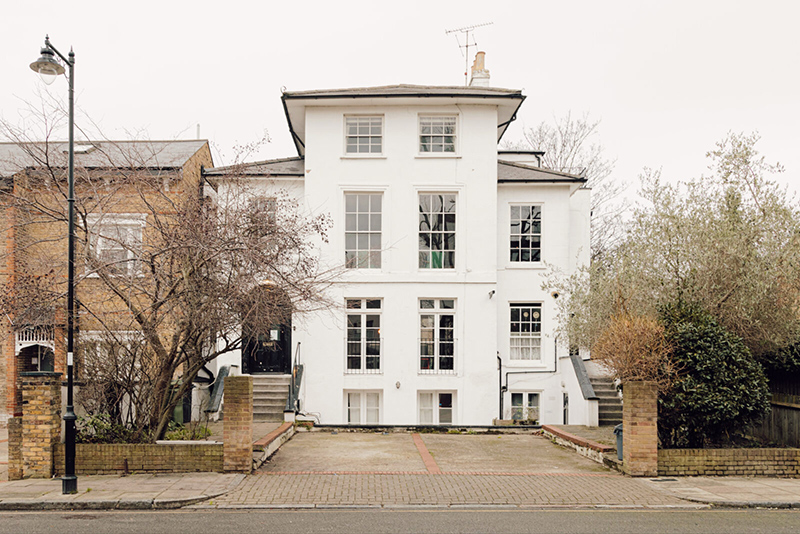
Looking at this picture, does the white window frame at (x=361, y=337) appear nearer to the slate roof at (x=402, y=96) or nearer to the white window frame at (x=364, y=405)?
the white window frame at (x=364, y=405)

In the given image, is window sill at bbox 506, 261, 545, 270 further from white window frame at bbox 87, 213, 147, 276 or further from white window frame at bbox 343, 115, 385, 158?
white window frame at bbox 87, 213, 147, 276

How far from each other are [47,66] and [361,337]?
444 inches

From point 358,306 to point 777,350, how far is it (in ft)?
35.3

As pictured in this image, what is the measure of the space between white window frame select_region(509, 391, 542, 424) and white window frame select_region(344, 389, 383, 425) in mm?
3972

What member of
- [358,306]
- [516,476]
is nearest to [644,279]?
[516,476]

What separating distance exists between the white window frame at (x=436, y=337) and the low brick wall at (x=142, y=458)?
8665mm

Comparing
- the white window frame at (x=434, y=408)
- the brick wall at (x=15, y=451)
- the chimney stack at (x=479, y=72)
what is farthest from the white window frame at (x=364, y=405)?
the chimney stack at (x=479, y=72)

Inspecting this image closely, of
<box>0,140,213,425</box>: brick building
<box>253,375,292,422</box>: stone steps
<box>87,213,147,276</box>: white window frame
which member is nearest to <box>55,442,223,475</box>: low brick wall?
<box>0,140,213,425</box>: brick building

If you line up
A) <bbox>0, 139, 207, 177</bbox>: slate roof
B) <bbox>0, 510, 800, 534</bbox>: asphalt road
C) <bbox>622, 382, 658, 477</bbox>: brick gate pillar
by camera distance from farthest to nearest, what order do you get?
<bbox>0, 139, 207, 177</bbox>: slate roof
<bbox>622, 382, 658, 477</bbox>: brick gate pillar
<bbox>0, 510, 800, 534</bbox>: asphalt road

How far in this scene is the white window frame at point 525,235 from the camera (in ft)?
63.4

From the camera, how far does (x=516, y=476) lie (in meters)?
10.8

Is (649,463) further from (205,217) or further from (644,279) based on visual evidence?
(205,217)

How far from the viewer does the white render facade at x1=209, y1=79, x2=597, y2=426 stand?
717 inches

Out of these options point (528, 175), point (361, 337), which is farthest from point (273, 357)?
point (528, 175)
